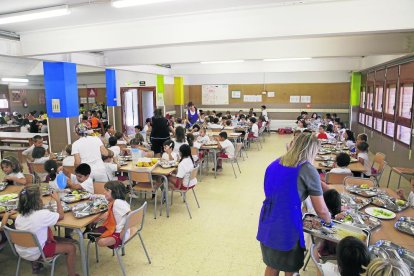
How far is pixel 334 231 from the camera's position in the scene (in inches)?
113

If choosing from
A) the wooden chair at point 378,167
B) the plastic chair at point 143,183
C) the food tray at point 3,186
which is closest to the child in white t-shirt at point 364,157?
the wooden chair at point 378,167

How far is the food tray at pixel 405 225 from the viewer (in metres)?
2.96

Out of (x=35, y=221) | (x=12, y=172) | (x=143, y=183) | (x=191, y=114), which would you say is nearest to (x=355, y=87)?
(x=191, y=114)

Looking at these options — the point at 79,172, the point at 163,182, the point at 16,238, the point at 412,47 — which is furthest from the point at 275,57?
the point at 16,238

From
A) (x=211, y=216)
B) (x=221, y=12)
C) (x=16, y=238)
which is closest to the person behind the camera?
(x=16, y=238)

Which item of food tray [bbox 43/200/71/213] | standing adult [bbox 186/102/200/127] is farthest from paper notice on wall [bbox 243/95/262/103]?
food tray [bbox 43/200/71/213]

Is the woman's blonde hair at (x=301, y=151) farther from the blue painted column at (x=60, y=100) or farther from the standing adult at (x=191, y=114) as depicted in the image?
the standing adult at (x=191, y=114)

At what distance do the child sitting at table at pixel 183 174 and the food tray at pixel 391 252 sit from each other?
11.1ft

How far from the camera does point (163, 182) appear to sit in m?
5.66

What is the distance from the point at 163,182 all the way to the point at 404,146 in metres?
6.24

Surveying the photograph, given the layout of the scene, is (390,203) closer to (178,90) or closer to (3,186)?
(3,186)

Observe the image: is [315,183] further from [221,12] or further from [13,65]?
[13,65]

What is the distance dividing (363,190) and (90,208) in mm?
3507

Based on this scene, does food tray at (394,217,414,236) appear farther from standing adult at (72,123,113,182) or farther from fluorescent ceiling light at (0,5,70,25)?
fluorescent ceiling light at (0,5,70,25)
